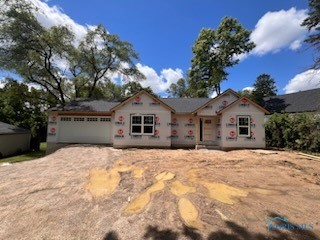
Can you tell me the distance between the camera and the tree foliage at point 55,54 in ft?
59.6

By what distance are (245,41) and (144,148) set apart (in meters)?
23.2

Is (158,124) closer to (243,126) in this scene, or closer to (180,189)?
(243,126)

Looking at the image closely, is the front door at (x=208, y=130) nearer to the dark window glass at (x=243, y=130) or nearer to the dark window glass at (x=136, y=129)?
the dark window glass at (x=243, y=130)

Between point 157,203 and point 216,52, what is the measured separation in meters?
29.1

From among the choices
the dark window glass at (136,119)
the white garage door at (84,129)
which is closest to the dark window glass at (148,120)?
the dark window glass at (136,119)

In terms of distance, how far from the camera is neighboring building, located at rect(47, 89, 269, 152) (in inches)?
572

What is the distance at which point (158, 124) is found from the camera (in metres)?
14.9

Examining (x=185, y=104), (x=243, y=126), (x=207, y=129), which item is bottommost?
(x=207, y=129)

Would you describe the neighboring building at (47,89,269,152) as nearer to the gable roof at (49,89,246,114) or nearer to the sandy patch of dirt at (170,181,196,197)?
the gable roof at (49,89,246,114)

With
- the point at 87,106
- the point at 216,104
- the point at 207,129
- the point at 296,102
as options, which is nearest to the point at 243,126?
the point at 216,104

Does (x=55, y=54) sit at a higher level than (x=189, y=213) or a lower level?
higher

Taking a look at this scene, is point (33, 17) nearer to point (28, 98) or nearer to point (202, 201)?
point (28, 98)

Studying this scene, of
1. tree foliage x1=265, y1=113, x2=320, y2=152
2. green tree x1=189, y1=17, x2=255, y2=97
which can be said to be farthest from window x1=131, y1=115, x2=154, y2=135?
green tree x1=189, y1=17, x2=255, y2=97

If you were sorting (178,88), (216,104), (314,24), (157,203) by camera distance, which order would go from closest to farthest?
(157,203)
(314,24)
(216,104)
(178,88)
